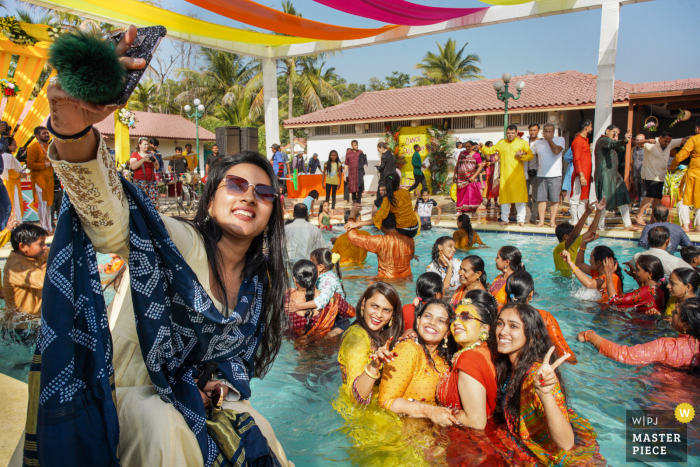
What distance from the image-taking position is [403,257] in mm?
6938

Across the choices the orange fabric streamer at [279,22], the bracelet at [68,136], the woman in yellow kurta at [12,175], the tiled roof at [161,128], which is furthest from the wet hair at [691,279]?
the tiled roof at [161,128]

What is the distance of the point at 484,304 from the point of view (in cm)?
347

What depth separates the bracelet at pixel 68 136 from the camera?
121 cm

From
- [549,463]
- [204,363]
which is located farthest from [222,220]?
[549,463]

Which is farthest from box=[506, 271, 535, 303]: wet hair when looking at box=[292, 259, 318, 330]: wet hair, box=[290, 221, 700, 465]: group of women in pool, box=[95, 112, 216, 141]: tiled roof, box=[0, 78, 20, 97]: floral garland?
box=[95, 112, 216, 141]: tiled roof

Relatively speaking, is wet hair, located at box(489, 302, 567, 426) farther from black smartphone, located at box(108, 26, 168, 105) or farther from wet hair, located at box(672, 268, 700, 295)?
black smartphone, located at box(108, 26, 168, 105)

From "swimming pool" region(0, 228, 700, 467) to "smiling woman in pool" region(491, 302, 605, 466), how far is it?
665 mm

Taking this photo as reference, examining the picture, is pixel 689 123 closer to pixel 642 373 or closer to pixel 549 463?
pixel 642 373

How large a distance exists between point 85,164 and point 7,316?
14.1 ft

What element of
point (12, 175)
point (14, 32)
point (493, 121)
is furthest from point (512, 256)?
point (493, 121)

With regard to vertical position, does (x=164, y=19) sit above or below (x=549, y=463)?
above

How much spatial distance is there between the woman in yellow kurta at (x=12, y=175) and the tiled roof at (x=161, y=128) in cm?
1446

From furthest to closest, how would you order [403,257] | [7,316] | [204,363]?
1. [403,257]
2. [7,316]
3. [204,363]

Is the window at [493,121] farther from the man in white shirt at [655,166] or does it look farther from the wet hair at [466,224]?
the wet hair at [466,224]
